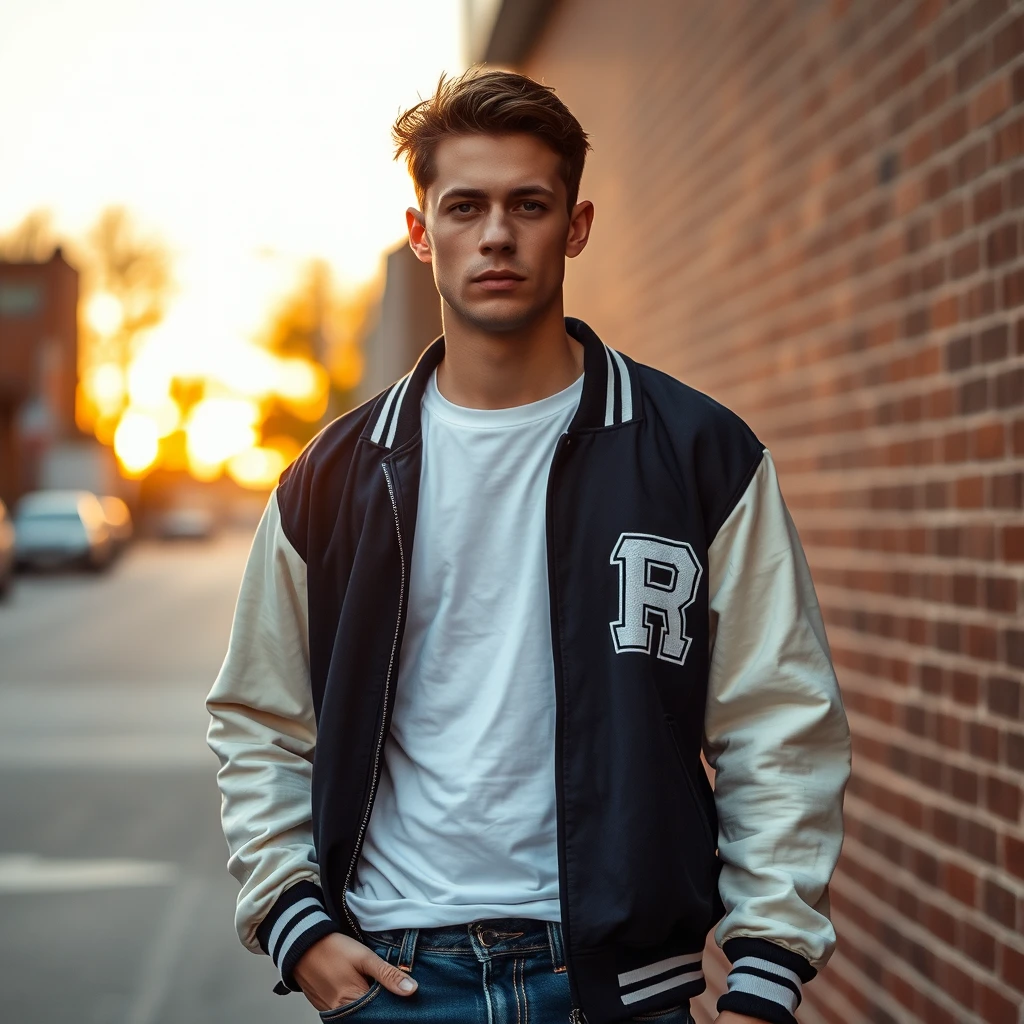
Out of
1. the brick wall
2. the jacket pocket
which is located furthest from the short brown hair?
the brick wall

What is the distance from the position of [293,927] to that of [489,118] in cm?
135

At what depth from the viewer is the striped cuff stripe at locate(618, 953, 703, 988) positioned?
218 cm

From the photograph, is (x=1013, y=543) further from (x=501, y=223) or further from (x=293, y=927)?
(x=293, y=927)

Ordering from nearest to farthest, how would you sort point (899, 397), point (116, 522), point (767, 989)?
point (767, 989) < point (899, 397) < point (116, 522)

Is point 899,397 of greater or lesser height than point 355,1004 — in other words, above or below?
above

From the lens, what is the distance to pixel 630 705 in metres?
2.18

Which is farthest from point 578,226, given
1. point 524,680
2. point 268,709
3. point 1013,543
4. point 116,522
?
point 116,522

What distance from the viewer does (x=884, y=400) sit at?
12.1ft

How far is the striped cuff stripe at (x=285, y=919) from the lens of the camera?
2.31 m

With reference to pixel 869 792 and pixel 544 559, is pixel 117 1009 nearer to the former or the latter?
pixel 869 792

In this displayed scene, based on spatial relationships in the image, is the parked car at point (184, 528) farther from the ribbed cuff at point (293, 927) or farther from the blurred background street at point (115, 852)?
the ribbed cuff at point (293, 927)

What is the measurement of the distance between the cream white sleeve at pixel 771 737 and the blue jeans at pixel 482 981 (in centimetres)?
27

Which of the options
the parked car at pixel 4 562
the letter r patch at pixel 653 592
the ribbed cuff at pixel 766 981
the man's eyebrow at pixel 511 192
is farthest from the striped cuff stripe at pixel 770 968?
the parked car at pixel 4 562

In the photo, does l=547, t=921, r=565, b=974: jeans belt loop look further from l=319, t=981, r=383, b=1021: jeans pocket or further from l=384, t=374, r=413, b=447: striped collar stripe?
l=384, t=374, r=413, b=447: striped collar stripe
